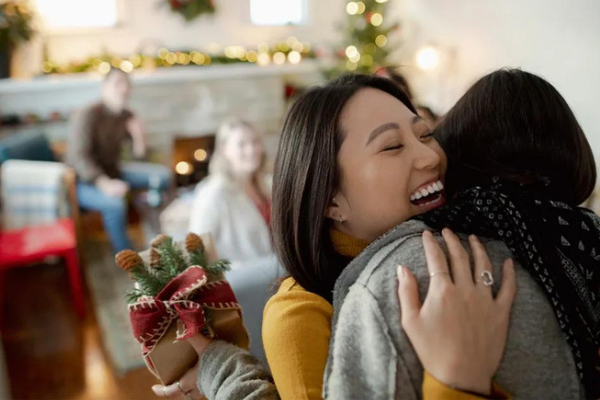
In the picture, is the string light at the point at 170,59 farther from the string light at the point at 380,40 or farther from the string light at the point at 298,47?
the string light at the point at 380,40

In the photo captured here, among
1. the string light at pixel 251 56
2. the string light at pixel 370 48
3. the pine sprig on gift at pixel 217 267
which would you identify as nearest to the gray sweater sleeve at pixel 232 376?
the pine sprig on gift at pixel 217 267

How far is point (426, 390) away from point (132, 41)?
5326 millimetres

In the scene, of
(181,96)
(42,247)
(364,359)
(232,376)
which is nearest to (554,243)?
(364,359)

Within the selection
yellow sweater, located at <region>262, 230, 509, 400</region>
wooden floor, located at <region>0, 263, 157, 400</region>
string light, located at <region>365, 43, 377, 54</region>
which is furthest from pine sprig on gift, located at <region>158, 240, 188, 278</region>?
string light, located at <region>365, 43, 377, 54</region>

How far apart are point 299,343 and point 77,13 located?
5.16m

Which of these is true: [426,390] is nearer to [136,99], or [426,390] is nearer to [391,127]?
[391,127]

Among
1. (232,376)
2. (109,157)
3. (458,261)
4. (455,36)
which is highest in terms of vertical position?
(455,36)

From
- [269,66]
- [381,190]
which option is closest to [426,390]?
[381,190]

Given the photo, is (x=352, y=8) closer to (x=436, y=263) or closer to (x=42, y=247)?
(x=42, y=247)

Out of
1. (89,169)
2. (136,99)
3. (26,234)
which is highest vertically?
(136,99)

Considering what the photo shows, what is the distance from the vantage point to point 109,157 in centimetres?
399

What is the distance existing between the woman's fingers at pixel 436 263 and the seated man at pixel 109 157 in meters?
3.24

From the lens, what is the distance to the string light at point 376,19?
495cm

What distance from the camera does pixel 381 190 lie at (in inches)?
35.2
